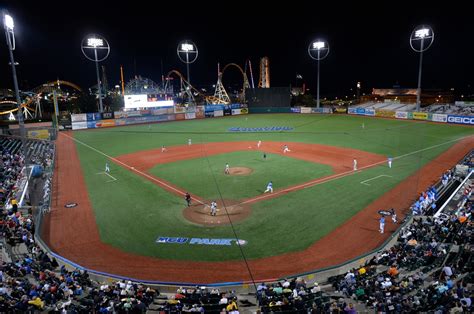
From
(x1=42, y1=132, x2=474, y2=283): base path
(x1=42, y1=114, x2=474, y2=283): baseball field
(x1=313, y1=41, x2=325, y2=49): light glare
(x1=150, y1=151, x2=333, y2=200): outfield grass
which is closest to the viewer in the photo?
(x1=42, y1=132, x2=474, y2=283): base path

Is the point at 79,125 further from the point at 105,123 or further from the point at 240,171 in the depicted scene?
the point at 240,171

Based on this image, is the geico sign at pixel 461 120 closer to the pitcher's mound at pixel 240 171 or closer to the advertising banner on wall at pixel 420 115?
the advertising banner on wall at pixel 420 115

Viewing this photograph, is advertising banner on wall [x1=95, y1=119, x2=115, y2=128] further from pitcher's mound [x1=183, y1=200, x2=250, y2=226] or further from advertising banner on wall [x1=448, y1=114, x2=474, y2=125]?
advertising banner on wall [x1=448, y1=114, x2=474, y2=125]

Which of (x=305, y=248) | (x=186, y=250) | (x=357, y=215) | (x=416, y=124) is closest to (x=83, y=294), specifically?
(x=186, y=250)

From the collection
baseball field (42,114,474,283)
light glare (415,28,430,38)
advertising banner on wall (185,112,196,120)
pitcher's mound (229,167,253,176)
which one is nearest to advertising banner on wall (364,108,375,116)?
light glare (415,28,430,38)

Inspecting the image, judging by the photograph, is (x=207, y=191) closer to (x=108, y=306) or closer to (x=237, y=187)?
(x=237, y=187)

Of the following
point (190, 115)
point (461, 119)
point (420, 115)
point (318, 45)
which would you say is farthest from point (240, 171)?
point (318, 45)
